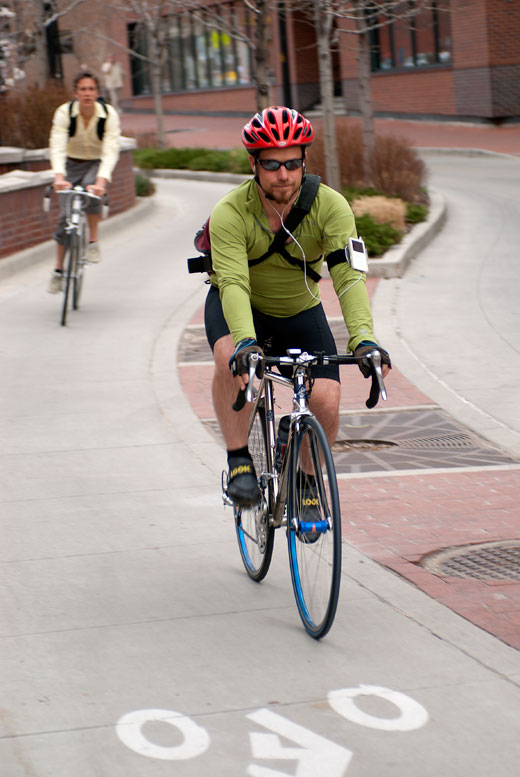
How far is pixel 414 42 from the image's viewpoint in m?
38.4

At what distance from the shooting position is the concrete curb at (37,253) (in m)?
14.5

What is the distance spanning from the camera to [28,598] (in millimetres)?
5098

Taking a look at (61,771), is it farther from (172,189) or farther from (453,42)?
(453,42)

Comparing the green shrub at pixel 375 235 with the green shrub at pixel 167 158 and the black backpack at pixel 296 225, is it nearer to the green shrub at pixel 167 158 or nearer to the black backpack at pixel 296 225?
the black backpack at pixel 296 225

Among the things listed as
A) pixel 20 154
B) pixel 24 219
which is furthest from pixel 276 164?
pixel 20 154

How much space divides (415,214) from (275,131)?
42.6 ft

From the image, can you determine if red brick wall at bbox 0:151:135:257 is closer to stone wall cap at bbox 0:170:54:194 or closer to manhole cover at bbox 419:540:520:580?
stone wall cap at bbox 0:170:54:194

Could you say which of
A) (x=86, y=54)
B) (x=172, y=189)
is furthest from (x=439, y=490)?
(x=86, y=54)

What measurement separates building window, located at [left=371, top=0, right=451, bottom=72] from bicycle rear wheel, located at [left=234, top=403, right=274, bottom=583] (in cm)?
3161

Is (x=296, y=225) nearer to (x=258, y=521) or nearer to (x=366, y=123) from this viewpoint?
(x=258, y=521)

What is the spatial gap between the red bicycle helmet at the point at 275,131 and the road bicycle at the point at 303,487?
2.68ft

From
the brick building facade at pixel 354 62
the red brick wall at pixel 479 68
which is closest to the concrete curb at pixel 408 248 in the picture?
the brick building facade at pixel 354 62

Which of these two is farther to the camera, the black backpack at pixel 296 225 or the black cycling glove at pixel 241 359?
the black backpack at pixel 296 225

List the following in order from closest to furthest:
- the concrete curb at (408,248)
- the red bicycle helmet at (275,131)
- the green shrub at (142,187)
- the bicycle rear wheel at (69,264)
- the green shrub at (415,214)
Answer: the red bicycle helmet at (275,131) → the bicycle rear wheel at (69,264) → the concrete curb at (408,248) → the green shrub at (415,214) → the green shrub at (142,187)
